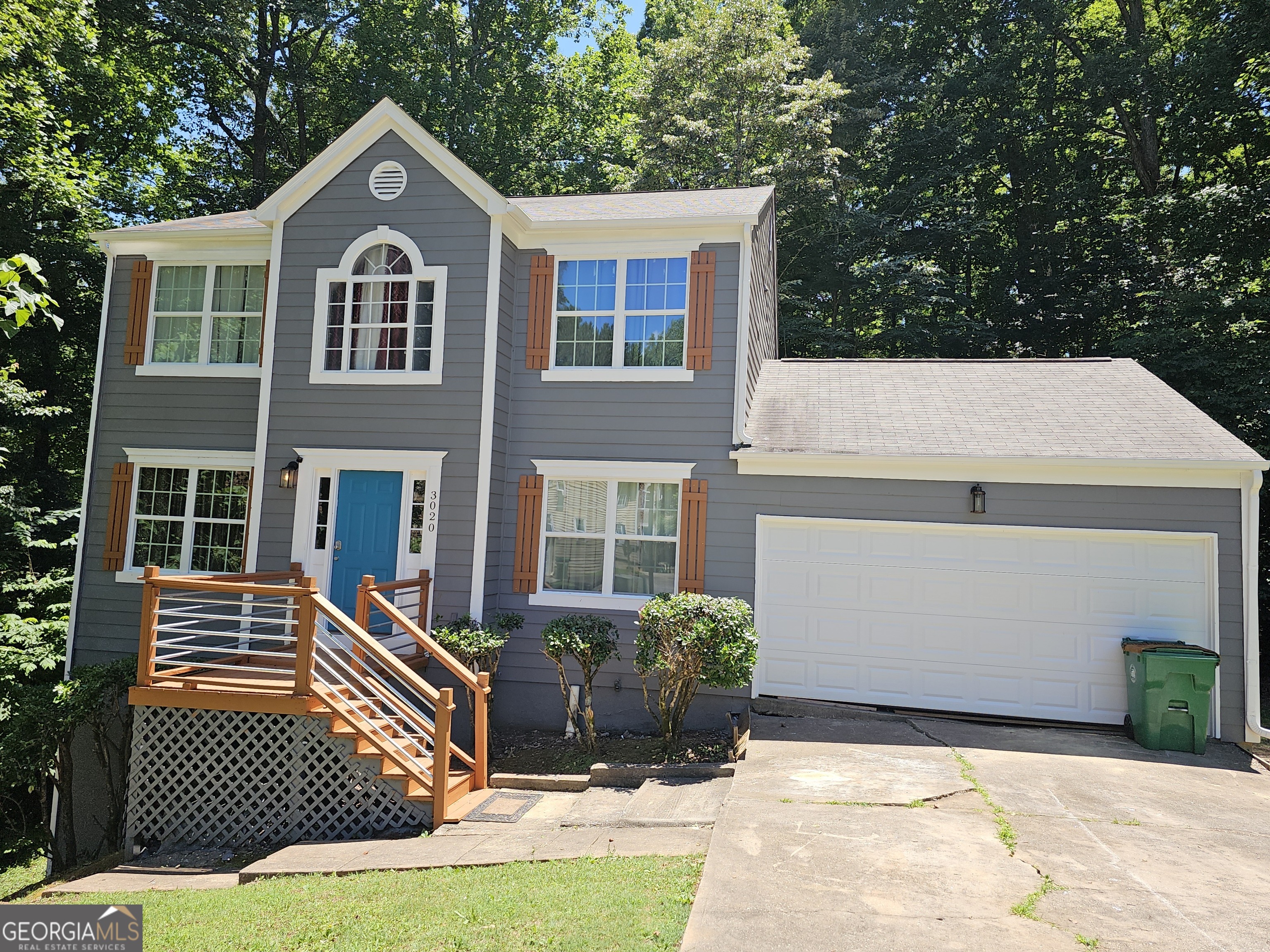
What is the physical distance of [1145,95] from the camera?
20.0m

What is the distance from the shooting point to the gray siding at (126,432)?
978 cm

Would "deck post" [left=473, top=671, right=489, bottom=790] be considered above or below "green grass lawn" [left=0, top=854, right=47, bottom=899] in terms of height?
above

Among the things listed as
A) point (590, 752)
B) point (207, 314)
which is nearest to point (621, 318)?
point (590, 752)

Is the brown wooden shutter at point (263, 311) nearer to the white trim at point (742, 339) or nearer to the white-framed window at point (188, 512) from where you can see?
the white-framed window at point (188, 512)

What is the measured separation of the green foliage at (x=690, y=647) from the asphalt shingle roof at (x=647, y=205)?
14.6ft

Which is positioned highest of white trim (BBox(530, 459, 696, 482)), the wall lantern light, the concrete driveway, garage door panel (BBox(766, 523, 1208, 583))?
white trim (BBox(530, 459, 696, 482))

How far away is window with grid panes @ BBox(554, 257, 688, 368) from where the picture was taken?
30.4 feet

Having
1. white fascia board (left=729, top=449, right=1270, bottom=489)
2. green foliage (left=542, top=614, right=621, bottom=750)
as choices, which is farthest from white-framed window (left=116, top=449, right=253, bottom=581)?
white fascia board (left=729, top=449, right=1270, bottom=489)

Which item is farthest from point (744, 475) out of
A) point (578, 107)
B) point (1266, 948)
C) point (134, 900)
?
point (578, 107)

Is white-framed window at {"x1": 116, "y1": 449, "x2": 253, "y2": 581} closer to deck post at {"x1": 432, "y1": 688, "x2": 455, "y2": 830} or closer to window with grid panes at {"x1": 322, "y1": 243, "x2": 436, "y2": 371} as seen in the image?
window with grid panes at {"x1": 322, "y1": 243, "x2": 436, "y2": 371}

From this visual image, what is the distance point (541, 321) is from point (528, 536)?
2.58m

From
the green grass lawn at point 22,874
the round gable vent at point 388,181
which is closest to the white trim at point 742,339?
the round gable vent at point 388,181

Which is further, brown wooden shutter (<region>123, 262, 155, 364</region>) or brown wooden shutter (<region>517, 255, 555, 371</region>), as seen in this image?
brown wooden shutter (<region>123, 262, 155, 364</region>)

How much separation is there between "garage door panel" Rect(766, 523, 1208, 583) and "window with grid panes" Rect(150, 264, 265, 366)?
7087 millimetres
